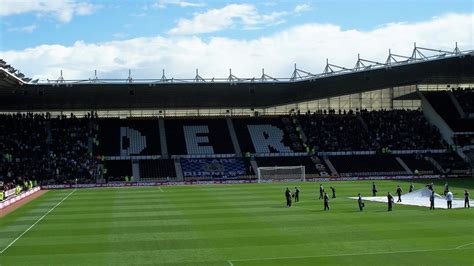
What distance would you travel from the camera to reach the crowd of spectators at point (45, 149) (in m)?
61.2

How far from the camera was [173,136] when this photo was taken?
2928 inches

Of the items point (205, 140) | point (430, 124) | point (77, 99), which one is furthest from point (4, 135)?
point (430, 124)

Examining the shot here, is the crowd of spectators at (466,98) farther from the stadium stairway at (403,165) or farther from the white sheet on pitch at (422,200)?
the white sheet on pitch at (422,200)

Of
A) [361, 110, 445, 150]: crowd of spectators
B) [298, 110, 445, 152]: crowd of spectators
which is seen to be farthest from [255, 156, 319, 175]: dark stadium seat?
[361, 110, 445, 150]: crowd of spectators

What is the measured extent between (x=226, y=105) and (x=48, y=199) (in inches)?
1373

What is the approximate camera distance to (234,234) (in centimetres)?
2562

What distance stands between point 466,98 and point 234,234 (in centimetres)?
6060

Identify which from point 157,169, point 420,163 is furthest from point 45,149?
point 420,163

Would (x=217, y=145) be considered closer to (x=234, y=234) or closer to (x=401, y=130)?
(x=401, y=130)

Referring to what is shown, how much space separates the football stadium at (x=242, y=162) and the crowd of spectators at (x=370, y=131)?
8.1 inches

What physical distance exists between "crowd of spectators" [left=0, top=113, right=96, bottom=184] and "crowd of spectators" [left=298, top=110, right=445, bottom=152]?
93.1 feet

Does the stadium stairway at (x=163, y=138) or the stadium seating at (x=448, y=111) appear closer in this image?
the stadium stairway at (x=163, y=138)

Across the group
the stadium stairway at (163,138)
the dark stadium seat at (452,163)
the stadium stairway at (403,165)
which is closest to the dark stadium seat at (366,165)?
the stadium stairway at (403,165)

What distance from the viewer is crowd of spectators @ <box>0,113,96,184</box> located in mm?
61156
